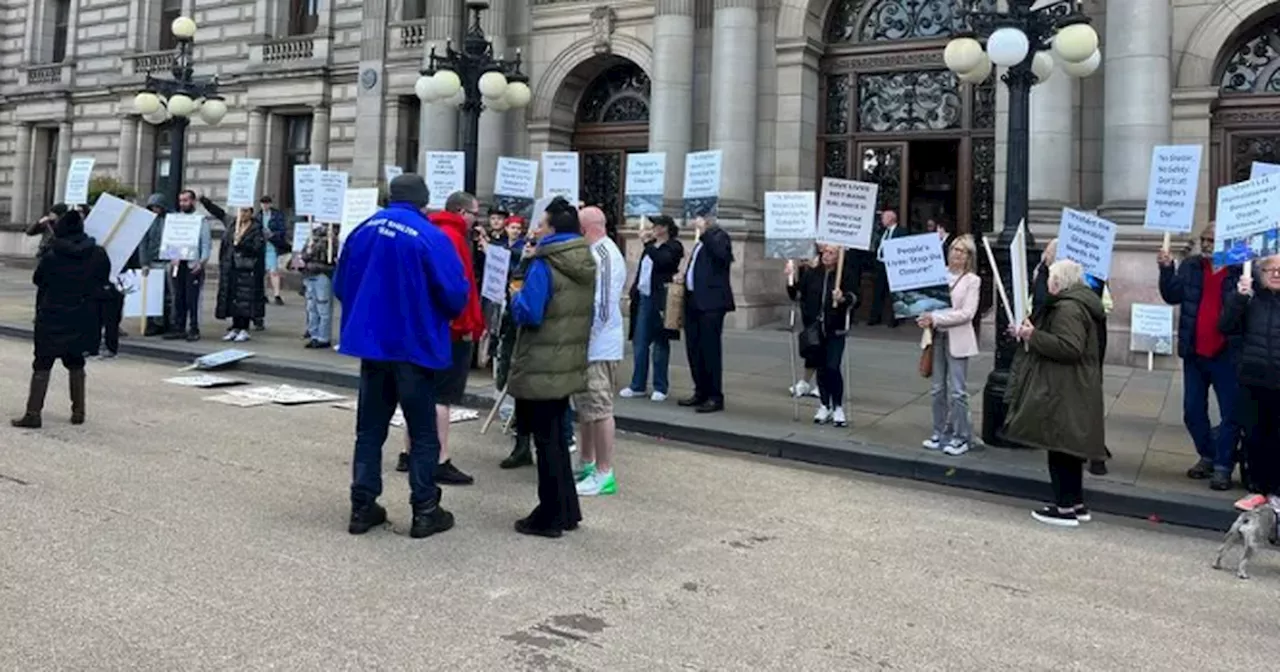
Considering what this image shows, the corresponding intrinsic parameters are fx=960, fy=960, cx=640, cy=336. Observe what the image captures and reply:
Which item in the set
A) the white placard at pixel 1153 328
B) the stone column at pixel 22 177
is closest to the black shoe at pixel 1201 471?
the white placard at pixel 1153 328

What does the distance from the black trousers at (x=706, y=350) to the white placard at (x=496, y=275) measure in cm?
231

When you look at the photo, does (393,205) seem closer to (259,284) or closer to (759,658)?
(759,658)

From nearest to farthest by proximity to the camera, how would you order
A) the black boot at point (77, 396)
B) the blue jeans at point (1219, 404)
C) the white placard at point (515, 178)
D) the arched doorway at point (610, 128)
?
the blue jeans at point (1219, 404) → the black boot at point (77, 396) → the white placard at point (515, 178) → the arched doorway at point (610, 128)

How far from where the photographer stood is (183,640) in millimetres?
4004

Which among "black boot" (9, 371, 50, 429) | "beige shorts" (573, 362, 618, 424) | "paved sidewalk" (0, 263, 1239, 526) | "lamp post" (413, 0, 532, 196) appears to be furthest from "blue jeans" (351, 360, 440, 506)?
"lamp post" (413, 0, 532, 196)

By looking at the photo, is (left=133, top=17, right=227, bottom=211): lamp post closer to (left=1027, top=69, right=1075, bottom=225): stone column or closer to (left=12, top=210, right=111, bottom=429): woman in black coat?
(left=12, top=210, right=111, bottom=429): woman in black coat

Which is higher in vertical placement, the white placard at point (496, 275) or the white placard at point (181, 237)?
the white placard at point (181, 237)

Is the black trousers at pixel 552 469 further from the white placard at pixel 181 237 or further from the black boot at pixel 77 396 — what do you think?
the white placard at pixel 181 237

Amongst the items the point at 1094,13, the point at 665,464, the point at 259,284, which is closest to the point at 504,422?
the point at 665,464

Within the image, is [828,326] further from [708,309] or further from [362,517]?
[362,517]

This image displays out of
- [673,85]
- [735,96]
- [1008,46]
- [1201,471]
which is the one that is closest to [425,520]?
[1201,471]

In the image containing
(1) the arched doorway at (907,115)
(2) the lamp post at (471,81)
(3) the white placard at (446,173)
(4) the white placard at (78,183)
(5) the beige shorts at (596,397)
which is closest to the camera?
(5) the beige shorts at (596,397)

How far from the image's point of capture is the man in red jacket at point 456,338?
6793mm

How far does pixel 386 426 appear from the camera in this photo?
5789mm
